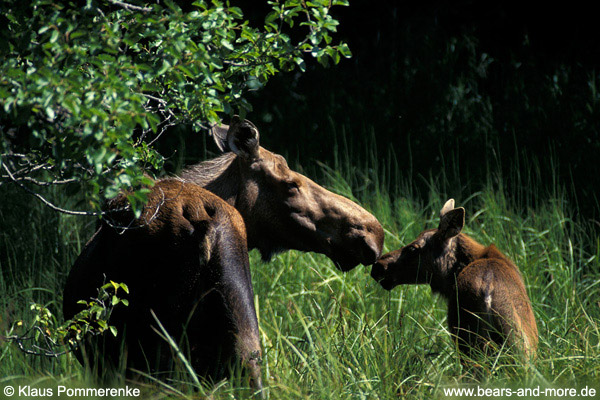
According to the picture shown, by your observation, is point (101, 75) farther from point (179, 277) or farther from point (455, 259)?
point (455, 259)

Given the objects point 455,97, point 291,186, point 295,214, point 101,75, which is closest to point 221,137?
point 291,186

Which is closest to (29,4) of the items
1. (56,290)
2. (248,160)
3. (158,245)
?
(158,245)

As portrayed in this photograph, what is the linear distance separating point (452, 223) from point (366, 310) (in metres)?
1.09

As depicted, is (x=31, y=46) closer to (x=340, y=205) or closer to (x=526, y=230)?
(x=340, y=205)

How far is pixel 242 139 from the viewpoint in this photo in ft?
15.8

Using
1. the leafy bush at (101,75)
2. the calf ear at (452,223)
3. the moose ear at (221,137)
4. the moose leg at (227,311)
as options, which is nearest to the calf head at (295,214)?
the moose ear at (221,137)

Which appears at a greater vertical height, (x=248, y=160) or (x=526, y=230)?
(x=248, y=160)

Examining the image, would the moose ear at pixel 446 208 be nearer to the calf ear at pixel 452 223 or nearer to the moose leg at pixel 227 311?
the calf ear at pixel 452 223

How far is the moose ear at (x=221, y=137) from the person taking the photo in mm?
5137

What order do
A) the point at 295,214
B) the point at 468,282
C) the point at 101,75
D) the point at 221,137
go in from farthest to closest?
1. the point at 221,137
2. the point at 295,214
3. the point at 468,282
4. the point at 101,75

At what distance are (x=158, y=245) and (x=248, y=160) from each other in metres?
1.22

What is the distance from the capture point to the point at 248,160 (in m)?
4.86

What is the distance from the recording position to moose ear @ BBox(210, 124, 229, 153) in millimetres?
5137

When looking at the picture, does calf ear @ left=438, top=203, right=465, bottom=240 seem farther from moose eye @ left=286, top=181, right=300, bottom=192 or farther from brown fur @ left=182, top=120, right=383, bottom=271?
moose eye @ left=286, top=181, right=300, bottom=192
